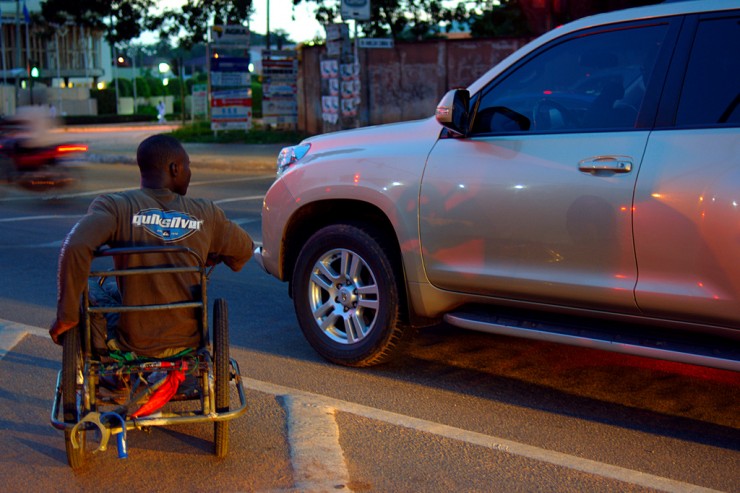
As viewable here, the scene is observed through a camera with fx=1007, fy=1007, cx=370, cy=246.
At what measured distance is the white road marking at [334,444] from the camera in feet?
13.8

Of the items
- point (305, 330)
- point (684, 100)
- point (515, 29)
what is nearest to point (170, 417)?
point (305, 330)

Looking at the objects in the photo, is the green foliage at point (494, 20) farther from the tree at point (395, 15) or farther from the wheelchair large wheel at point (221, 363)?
the wheelchair large wheel at point (221, 363)

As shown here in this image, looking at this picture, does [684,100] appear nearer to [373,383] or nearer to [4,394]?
[373,383]

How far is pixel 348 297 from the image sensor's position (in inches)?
230

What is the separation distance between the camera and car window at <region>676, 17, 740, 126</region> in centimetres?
471

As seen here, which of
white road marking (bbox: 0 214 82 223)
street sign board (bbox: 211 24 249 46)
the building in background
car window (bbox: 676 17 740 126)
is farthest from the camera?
the building in background

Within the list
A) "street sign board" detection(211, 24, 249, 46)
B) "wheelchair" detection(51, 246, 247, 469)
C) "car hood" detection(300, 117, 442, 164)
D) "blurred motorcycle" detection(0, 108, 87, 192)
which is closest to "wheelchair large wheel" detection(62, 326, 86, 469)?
"wheelchair" detection(51, 246, 247, 469)

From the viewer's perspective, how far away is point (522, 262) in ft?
16.9

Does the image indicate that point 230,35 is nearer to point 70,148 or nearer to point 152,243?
point 70,148

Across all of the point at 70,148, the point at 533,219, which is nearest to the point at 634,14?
the point at 533,219

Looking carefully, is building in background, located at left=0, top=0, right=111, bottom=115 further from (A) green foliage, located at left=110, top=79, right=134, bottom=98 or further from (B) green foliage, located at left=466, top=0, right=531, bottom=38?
(B) green foliage, located at left=466, top=0, right=531, bottom=38

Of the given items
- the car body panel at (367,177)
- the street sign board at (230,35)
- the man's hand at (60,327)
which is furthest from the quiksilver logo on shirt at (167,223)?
the street sign board at (230,35)

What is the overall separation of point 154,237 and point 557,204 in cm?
197

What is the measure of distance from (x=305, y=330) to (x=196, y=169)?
1425 cm
